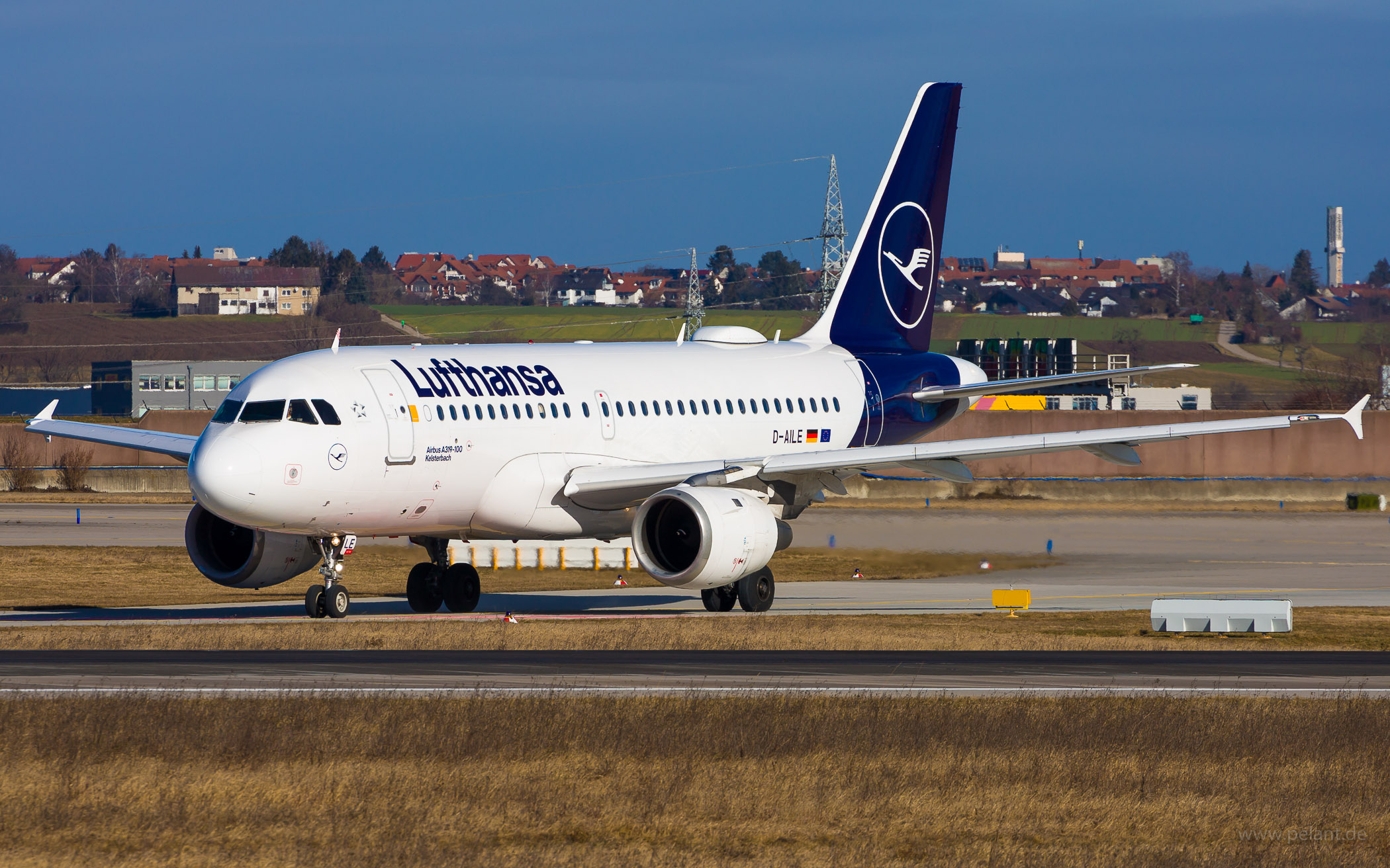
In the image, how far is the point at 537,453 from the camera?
105 feet

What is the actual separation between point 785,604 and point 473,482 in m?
8.51

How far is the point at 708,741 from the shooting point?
17.4 m

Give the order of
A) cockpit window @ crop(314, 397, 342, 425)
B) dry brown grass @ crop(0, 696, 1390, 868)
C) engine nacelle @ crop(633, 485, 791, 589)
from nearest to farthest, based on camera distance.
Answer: dry brown grass @ crop(0, 696, 1390, 868) < cockpit window @ crop(314, 397, 342, 425) < engine nacelle @ crop(633, 485, 791, 589)

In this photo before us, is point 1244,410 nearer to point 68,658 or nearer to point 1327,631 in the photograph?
point 1327,631

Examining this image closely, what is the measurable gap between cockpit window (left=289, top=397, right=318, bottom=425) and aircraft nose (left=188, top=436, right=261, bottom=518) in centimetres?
109

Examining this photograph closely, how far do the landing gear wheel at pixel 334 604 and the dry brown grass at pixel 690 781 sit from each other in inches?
398

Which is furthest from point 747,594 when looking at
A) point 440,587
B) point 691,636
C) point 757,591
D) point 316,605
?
point 316,605

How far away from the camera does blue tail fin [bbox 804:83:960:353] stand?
4116cm

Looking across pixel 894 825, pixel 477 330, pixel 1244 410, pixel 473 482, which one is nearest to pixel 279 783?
pixel 894 825

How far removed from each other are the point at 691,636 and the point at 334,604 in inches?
259

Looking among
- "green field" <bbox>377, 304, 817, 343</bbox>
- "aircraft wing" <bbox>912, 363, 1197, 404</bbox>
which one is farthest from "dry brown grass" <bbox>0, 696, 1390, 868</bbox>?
"green field" <bbox>377, 304, 817, 343</bbox>

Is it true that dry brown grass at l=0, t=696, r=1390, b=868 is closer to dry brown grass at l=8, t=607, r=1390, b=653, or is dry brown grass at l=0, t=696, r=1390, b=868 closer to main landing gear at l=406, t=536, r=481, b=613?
dry brown grass at l=8, t=607, r=1390, b=653

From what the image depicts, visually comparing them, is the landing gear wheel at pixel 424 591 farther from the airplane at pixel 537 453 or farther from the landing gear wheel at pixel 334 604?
the landing gear wheel at pixel 334 604

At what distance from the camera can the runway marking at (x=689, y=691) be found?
20.2m
